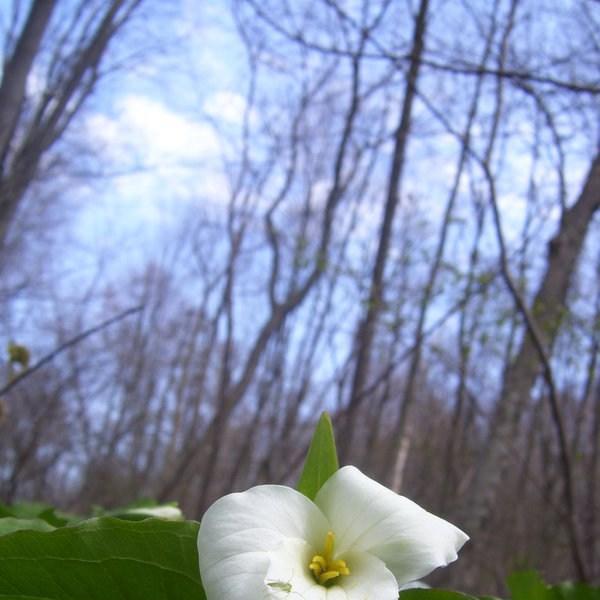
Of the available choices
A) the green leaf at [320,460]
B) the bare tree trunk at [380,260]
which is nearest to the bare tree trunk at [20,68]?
the bare tree trunk at [380,260]

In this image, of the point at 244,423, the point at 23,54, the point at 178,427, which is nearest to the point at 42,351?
the point at 244,423

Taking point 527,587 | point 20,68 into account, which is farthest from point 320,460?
point 20,68

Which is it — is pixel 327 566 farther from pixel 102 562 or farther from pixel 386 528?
pixel 102 562

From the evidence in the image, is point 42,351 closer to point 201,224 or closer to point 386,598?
point 201,224

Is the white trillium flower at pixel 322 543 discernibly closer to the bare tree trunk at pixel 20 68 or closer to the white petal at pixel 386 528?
the white petal at pixel 386 528

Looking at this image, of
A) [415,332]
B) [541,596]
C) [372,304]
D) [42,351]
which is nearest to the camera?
[541,596]
